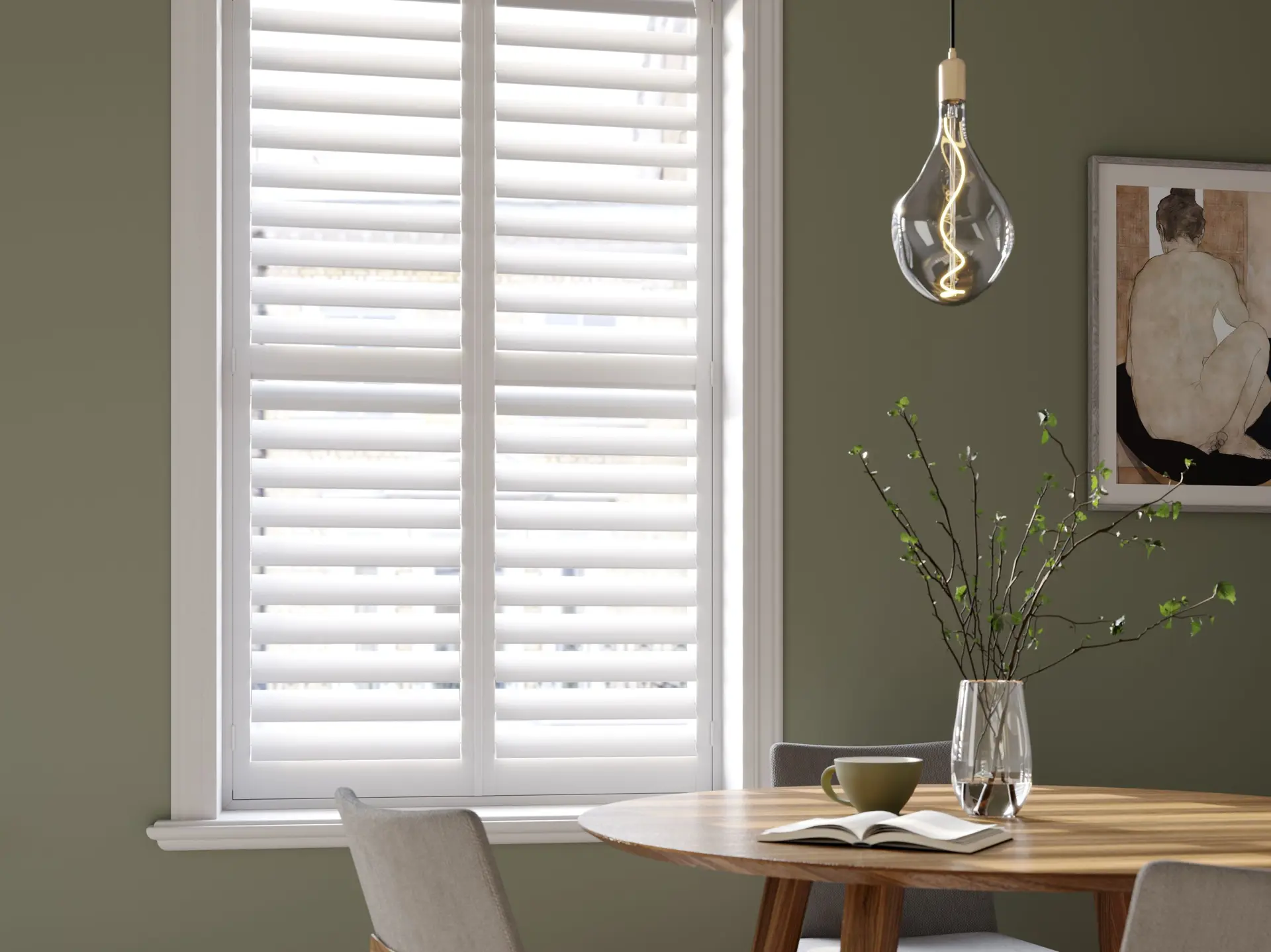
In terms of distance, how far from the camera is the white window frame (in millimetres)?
2617

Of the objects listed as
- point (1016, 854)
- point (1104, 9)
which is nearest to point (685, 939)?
point (1016, 854)

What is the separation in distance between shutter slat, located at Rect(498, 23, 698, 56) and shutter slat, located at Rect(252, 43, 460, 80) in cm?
14

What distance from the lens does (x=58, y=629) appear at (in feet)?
8.54

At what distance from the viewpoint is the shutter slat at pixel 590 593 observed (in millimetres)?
2854

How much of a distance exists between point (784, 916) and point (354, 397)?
1458mm

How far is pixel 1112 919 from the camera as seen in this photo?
1.90m

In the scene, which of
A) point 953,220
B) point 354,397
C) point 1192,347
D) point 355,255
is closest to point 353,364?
point 354,397

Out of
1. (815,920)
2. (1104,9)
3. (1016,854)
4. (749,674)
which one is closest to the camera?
(1016,854)

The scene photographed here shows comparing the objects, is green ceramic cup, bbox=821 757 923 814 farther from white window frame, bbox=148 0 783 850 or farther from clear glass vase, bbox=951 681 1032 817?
white window frame, bbox=148 0 783 850

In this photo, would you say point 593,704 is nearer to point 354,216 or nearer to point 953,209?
point 354,216

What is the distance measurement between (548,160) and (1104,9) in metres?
1.31

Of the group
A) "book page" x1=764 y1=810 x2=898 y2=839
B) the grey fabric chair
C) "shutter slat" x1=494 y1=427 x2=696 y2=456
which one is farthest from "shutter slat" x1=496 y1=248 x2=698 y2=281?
"book page" x1=764 y1=810 x2=898 y2=839

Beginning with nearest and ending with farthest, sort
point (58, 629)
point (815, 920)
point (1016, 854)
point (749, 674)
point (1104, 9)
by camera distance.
A: point (1016, 854) → point (815, 920) → point (58, 629) → point (749, 674) → point (1104, 9)

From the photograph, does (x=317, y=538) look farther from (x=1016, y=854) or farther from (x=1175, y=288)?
(x=1175, y=288)
